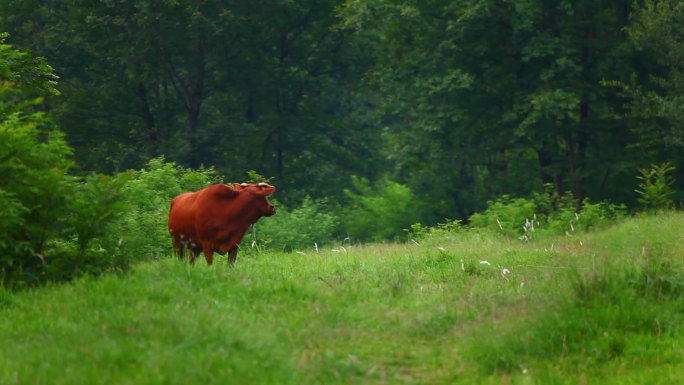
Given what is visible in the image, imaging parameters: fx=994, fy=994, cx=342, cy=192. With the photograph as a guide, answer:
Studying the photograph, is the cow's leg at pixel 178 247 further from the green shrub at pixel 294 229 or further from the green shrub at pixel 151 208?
the green shrub at pixel 294 229

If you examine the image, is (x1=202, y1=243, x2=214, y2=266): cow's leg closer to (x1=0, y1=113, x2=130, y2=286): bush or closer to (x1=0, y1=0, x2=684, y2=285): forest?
(x1=0, y1=113, x2=130, y2=286): bush

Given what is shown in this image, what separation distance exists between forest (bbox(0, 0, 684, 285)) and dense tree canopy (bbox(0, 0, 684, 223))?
77 millimetres

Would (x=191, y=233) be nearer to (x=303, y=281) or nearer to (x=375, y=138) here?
(x=303, y=281)

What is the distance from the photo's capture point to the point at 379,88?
124 feet

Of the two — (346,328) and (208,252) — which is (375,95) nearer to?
(208,252)

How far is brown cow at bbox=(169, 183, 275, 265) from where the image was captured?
12.9 meters

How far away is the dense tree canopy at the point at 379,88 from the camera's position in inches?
1201

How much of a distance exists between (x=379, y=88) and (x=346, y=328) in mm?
28098

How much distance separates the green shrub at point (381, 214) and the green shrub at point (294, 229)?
13.8m

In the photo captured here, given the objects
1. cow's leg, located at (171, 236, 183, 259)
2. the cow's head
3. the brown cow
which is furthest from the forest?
the cow's head

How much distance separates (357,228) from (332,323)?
118 ft

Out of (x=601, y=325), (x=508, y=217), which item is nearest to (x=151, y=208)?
(x=508, y=217)

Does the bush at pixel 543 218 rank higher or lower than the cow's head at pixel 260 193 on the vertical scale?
lower

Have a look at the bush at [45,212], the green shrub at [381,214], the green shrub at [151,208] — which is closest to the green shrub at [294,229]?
the green shrub at [151,208]
